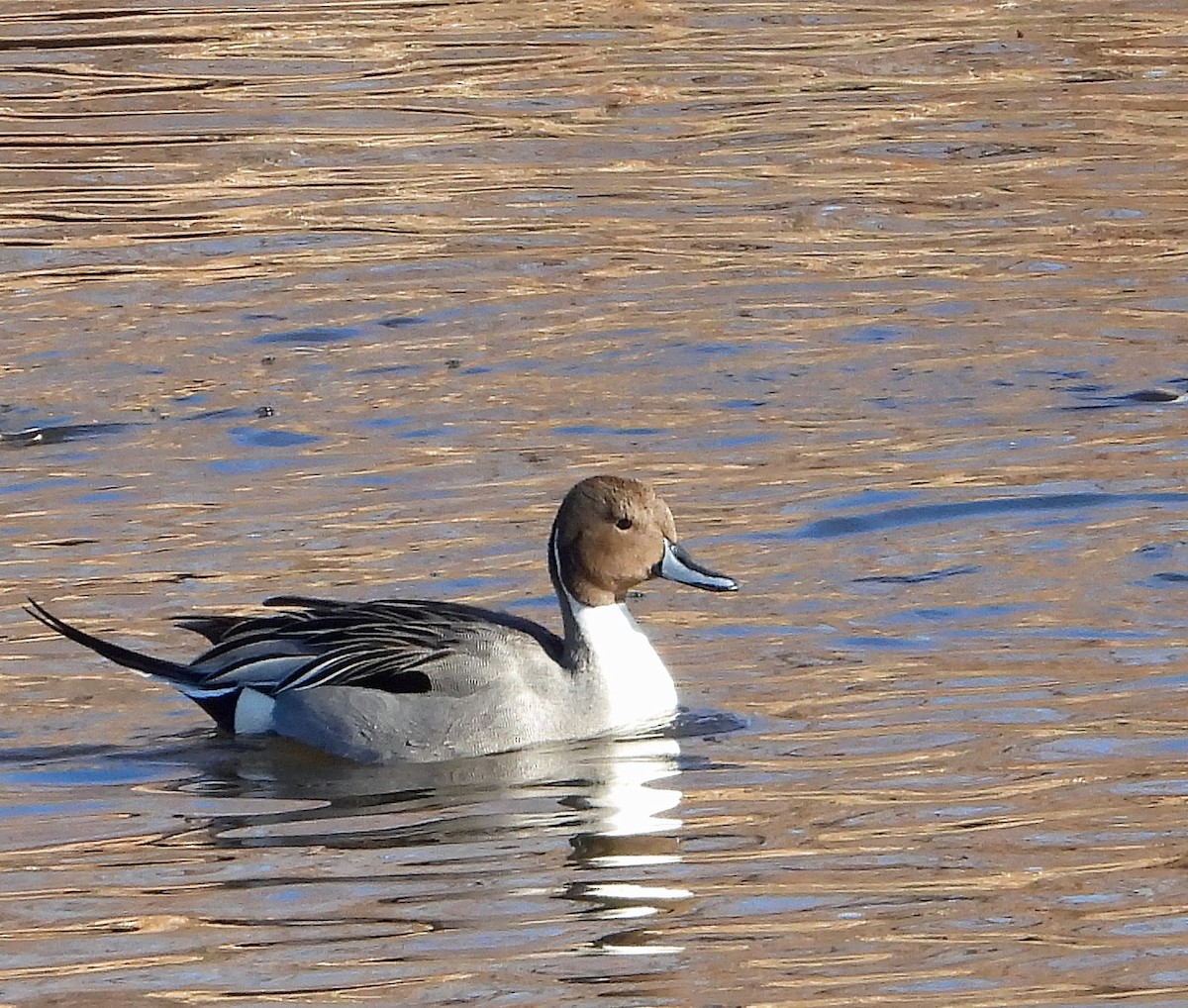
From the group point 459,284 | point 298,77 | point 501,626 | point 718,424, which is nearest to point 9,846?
point 501,626

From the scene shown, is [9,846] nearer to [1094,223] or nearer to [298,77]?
[1094,223]

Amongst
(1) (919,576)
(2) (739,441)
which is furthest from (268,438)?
(1) (919,576)

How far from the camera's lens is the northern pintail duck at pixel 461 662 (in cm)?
721

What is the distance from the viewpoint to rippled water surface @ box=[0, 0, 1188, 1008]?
5.66 metres

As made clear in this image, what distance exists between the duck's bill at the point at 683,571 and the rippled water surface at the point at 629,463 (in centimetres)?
32

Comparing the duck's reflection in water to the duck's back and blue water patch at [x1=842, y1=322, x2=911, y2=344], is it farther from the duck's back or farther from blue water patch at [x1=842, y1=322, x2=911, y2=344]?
blue water patch at [x1=842, y1=322, x2=911, y2=344]

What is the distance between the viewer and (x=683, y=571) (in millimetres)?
7480

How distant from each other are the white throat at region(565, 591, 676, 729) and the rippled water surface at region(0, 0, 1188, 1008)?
14 centimetres

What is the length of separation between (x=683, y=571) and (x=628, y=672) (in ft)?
1.13

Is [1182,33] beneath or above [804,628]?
above

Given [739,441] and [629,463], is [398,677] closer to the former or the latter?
[629,463]

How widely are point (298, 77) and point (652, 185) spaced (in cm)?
310

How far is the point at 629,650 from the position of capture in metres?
7.37

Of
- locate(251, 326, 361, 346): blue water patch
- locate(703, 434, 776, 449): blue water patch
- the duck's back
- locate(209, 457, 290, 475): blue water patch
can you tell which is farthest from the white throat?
locate(251, 326, 361, 346): blue water patch
